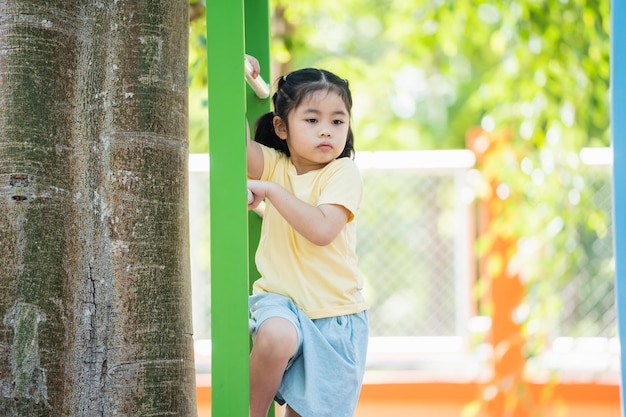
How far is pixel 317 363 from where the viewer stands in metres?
1.80

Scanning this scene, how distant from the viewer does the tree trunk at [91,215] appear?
57.5 inches

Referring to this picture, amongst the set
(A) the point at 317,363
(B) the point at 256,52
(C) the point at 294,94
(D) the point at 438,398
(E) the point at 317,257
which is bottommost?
(D) the point at 438,398

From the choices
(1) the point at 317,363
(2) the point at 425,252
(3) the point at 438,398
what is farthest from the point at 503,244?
(1) the point at 317,363

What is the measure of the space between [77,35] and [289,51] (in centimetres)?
469

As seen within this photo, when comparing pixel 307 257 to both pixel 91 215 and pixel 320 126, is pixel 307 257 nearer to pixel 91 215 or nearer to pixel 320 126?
pixel 320 126

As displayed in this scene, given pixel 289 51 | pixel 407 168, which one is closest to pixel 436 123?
pixel 289 51

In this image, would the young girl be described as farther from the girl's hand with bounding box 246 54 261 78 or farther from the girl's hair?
the girl's hand with bounding box 246 54 261 78

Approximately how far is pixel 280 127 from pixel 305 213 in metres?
0.35

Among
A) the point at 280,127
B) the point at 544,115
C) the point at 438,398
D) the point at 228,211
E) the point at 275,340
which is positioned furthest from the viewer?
the point at 438,398

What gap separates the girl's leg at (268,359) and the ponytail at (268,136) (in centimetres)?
54

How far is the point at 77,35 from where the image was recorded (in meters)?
1.56

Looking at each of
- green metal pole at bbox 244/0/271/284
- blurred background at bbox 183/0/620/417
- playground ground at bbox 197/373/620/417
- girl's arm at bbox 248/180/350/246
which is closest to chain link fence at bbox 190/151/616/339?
blurred background at bbox 183/0/620/417

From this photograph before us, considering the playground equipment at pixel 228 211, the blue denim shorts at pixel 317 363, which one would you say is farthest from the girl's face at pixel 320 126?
the playground equipment at pixel 228 211

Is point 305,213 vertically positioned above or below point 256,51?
below
